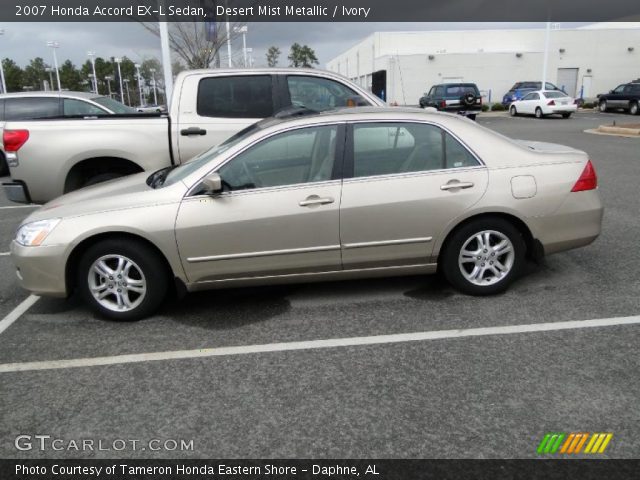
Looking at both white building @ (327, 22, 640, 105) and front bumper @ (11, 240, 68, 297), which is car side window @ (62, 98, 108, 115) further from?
white building @ (327, 22, 640, 105)

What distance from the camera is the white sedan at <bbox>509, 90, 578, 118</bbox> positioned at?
28109 mm

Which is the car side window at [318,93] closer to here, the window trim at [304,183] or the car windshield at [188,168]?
the car windshield at [188,168]

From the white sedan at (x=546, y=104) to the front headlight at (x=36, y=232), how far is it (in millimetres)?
29118

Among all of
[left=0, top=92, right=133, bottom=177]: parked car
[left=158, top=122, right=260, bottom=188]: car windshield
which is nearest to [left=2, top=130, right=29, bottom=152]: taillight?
[left=158, top=122, right=260, bottom=188]: car windshield

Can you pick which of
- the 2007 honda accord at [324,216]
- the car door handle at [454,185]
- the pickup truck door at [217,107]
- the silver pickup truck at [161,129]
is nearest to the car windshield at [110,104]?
the silver pickup truck at [161,129]

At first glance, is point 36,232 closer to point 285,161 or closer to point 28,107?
point 285,161

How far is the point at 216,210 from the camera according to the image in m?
4.00

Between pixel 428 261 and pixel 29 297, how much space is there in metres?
3.62

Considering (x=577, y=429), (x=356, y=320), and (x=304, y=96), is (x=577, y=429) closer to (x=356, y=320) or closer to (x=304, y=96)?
(x=356, y=320)

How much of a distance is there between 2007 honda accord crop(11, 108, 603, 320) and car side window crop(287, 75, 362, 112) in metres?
1.97

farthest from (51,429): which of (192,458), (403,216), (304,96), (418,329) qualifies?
(304,96)

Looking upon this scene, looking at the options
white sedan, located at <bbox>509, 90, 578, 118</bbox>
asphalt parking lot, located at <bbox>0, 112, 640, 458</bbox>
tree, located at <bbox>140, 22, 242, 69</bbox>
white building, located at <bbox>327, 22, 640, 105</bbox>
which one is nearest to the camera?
asphalt parking lot, located at <bbox>0, 112, 640, 458</bbox>

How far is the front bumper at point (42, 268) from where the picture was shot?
3980 mm

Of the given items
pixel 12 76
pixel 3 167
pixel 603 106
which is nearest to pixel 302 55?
pixel 12 76
